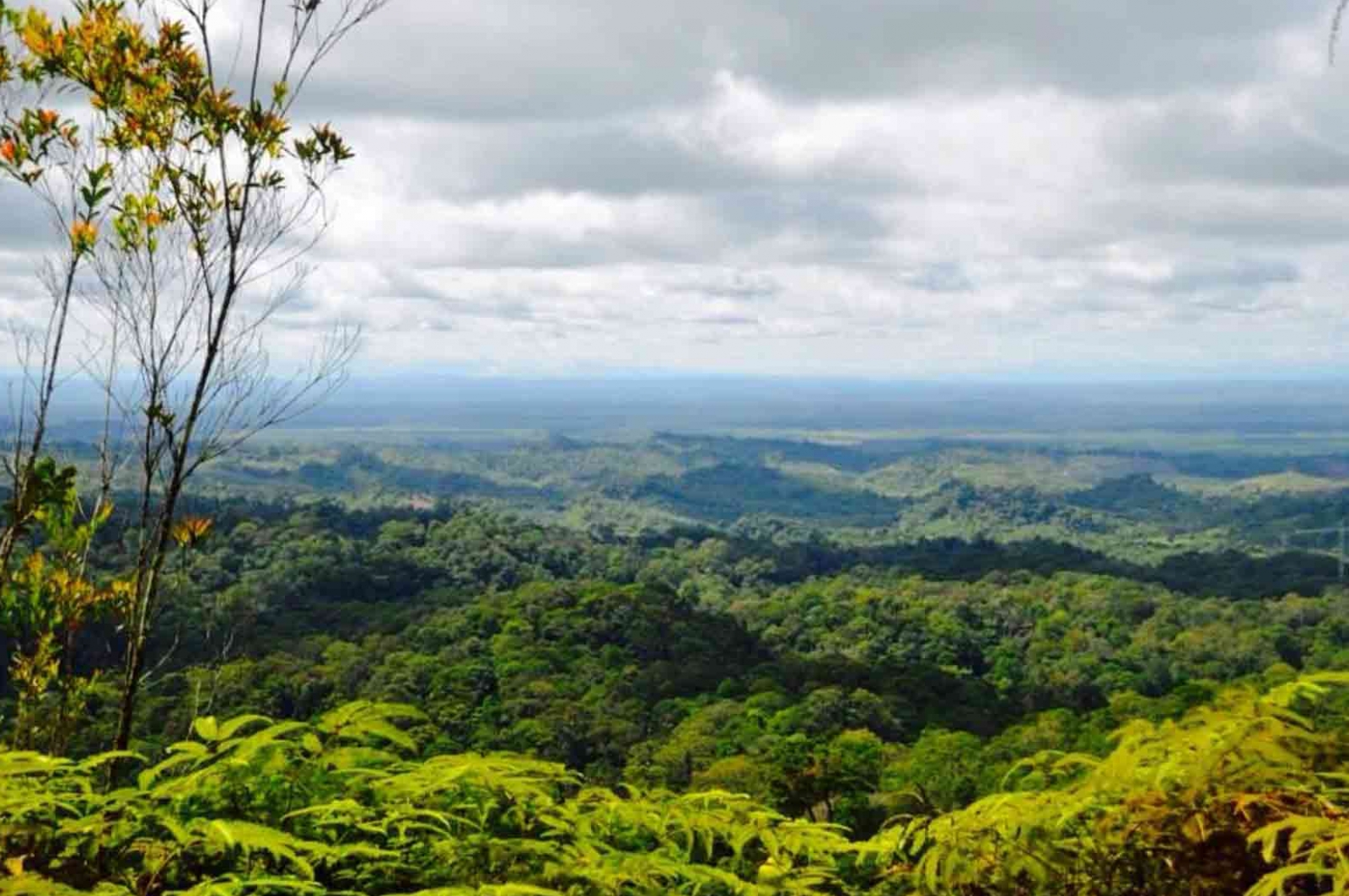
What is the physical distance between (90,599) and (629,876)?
4278 millimetres

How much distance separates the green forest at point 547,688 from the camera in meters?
2.00

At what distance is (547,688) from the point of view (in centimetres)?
4941

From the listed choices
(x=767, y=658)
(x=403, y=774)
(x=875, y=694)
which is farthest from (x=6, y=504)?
(x=767, y=658)

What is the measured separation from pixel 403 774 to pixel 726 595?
285ft

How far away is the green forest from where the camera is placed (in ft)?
6.56

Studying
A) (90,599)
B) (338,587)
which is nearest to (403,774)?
(90,599)

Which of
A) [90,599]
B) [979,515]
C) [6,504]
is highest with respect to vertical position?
[6,504]

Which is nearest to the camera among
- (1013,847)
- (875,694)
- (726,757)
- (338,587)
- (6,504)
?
(1013,847)

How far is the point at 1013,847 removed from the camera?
2.02 metres

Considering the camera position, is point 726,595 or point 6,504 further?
point 726,595

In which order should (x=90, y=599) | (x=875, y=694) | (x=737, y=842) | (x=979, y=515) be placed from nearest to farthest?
(x=737, y=842) < (x=90, y=599) < (x=875, y=694) < (x=979, y=515)

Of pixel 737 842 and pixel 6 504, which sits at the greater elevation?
pixel 6 504

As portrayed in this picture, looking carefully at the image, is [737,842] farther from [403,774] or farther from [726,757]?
[726,757]

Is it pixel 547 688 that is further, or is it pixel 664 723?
pixel 547 688
